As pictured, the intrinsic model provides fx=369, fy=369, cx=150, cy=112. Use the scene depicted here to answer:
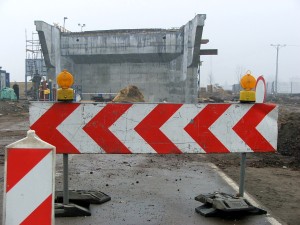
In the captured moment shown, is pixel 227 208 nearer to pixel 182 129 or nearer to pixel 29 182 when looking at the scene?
pixel 182 129

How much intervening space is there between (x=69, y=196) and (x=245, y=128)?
2624mm

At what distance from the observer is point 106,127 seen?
4.79m

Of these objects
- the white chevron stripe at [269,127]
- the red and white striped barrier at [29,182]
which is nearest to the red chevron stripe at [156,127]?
the white chevron stripe at [269,127]

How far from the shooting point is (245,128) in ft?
16.3

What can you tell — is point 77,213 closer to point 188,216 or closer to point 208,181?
point 188,216

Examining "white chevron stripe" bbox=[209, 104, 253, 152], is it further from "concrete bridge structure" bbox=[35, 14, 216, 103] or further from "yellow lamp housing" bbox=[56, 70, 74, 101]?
"concrete bridge structure" bbox=[35, 14, 216, 103]

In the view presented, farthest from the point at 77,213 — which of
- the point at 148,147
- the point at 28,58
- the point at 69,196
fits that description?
the point at 28,58

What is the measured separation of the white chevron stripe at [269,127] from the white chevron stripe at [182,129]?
0.89 m

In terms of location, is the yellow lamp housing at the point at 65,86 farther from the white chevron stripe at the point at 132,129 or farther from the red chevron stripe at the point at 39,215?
the red chevron stripe at the point at 39,215

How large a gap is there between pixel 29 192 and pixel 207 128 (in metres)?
2.76

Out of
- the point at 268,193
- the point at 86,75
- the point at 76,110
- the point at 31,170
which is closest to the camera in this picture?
the point at 31,170

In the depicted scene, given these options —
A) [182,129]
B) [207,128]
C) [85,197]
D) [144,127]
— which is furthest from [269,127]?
[85,197]

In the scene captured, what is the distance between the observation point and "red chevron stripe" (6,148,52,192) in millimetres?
2686

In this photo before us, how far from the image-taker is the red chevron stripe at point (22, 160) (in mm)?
2686
